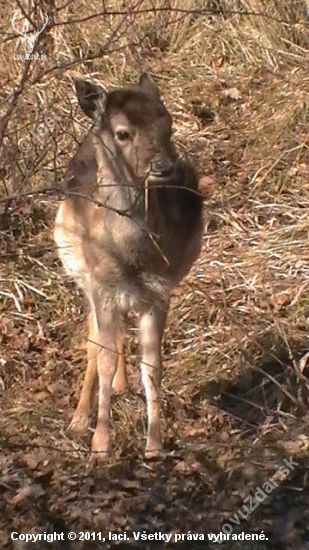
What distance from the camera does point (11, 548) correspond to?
5859 millimetres

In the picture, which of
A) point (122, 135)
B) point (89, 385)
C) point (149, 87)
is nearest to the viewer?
point (122, 135)

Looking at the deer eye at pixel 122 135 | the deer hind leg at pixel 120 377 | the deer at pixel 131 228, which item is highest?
the deer eye at pixel 122 135

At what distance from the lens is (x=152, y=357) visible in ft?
23.7

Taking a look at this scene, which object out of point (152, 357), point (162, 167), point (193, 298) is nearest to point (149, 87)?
point (162, 167)

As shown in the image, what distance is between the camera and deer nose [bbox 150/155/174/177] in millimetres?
6242

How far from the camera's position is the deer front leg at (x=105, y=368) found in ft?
23.2

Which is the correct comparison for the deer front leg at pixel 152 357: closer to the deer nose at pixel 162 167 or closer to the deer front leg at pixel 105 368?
the deer front leg at pixel 105 368

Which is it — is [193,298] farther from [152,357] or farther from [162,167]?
[162,167]

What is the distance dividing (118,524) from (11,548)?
21.9 inches

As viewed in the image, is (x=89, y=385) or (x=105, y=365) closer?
(x=105, y=365)

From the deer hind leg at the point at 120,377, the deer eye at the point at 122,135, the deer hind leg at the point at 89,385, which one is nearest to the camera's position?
Answer: the deer eye at the point at 122,135

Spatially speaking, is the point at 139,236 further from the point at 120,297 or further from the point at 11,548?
the point at 11,548

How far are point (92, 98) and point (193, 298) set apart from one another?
9.16 ft

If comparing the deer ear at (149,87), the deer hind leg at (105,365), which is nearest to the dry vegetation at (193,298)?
the deer hind leg at (105,365)
